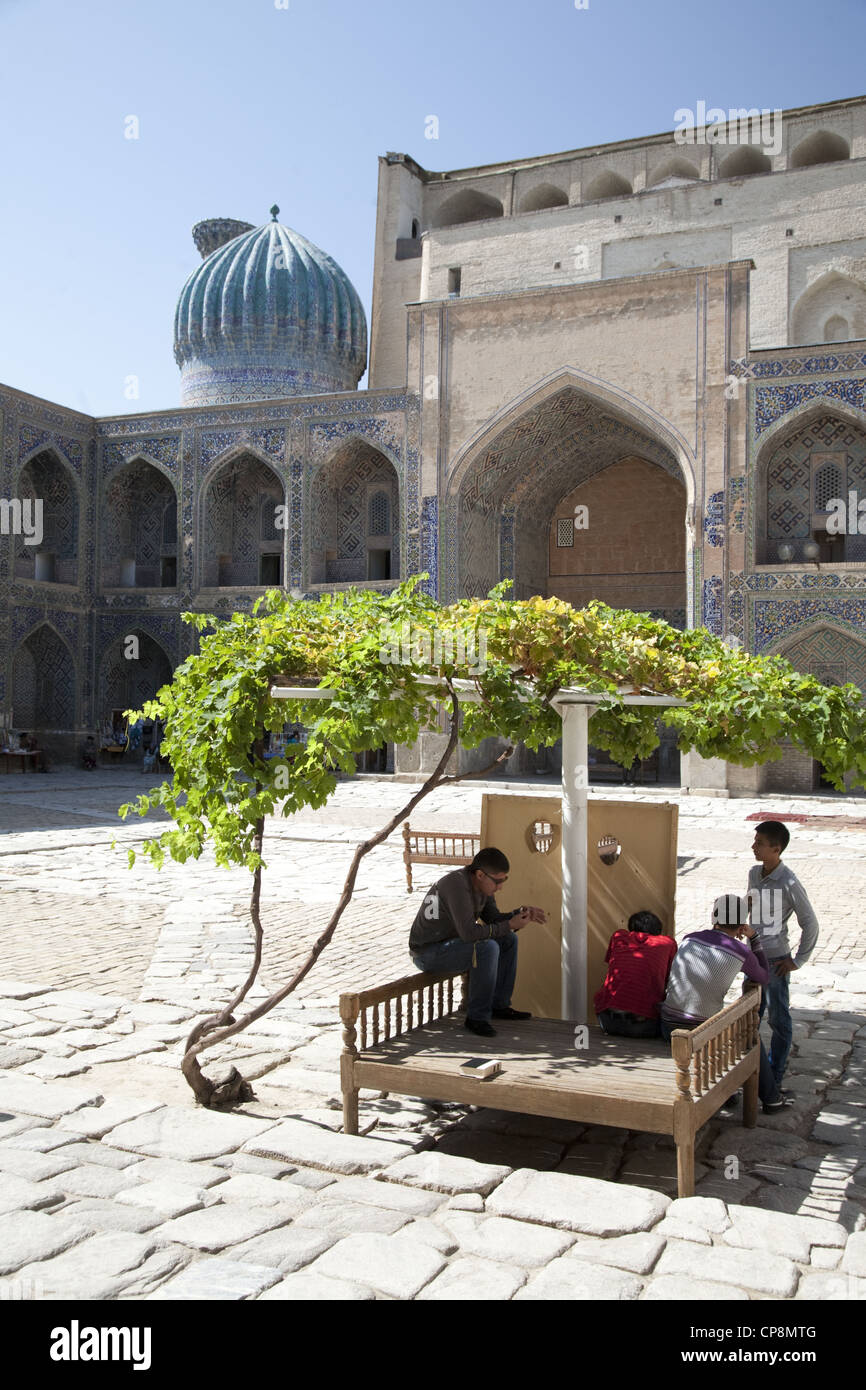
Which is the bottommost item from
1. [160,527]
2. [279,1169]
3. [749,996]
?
[279,1169]

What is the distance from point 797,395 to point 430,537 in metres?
6.24

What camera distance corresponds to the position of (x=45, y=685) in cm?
2289

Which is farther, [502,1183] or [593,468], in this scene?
[593,468]

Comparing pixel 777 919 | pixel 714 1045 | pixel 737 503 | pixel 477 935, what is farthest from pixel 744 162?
pixel 714 1045

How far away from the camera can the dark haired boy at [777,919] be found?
4.51 metres

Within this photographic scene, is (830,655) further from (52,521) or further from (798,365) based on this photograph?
(52,521)

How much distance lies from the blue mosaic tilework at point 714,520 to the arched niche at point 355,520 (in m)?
5.84

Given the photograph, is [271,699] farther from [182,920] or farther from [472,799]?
[472,799]

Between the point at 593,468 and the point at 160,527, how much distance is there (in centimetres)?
Result: 863

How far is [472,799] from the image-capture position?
17391 millimetres

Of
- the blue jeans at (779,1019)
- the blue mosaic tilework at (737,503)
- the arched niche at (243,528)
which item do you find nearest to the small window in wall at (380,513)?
the arched niche at (243,528)

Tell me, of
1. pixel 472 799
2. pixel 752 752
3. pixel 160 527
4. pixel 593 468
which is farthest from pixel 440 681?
pixel 160 527

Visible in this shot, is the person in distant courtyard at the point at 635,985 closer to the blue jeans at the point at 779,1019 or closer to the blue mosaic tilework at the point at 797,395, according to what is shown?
the blue jeans at the point at 779,1019
